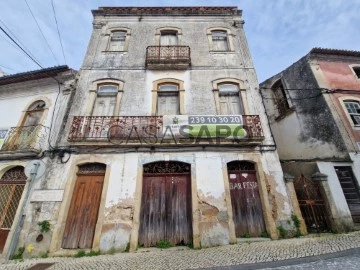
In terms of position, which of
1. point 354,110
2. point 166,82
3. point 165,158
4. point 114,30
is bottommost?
point 165,158

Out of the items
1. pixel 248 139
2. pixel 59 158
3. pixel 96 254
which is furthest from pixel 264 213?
pixel 59 158

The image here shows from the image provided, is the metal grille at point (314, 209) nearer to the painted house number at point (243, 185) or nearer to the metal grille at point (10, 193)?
the painted house number at point (243, 185)

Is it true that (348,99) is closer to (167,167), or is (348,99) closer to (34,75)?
(167,167)

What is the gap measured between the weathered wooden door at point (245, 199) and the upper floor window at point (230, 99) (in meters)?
2.30

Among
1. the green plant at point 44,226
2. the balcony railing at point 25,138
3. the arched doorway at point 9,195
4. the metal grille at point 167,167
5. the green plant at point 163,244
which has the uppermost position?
the balcony railing at point 25,138

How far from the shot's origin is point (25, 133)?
8.07m

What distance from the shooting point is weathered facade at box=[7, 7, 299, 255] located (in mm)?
6281

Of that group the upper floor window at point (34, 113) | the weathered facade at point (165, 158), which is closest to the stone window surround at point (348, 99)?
the weathered facade at point (165, 158)

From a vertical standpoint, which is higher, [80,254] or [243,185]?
[243,185]


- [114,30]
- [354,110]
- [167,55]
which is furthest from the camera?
[114,30]

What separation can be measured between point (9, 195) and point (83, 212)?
9.97 ft

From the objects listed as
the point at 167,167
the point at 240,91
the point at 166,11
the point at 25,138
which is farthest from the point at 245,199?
the point at 166,11

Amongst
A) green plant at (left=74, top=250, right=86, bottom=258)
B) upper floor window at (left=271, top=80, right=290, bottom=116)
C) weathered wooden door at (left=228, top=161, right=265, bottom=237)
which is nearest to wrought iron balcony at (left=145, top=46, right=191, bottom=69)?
weathered wooden door at (left=228, top=161, right=265, bottom=237)

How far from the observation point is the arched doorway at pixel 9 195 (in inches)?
263
